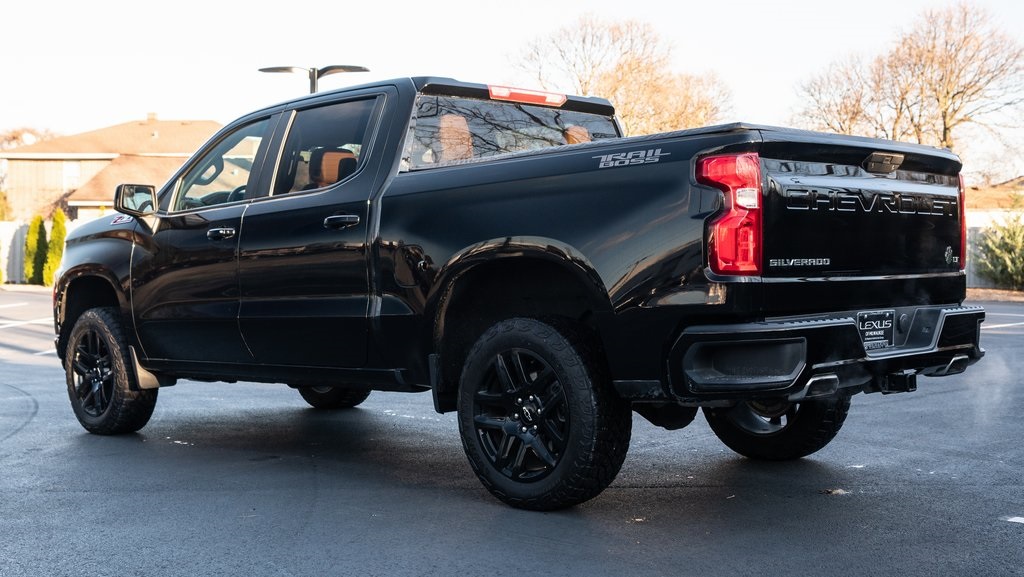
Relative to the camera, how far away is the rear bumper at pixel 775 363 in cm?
427

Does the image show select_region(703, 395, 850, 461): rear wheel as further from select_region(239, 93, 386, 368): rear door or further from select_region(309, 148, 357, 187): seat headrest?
select_region(309, 148, 357, 187): seat headrest

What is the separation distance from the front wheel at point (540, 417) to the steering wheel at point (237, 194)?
1996mm

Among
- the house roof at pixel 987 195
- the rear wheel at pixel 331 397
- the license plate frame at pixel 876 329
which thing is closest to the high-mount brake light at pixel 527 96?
the license plate frame at pixel 876 329

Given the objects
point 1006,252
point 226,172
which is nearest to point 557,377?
point 226,172

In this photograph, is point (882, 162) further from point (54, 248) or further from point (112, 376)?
point (54, 248)

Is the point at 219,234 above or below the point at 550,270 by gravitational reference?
above

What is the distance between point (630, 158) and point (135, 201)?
369 centimetres

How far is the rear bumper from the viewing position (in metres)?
4.27

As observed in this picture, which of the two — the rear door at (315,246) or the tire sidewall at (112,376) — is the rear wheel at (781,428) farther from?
the tire sidewall at (112,376)

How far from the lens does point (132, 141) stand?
65.2m

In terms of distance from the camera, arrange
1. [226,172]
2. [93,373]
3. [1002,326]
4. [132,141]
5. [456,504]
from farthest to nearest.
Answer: [132,141]
[1002,326]
[93,373]
[226,172]
[456,504]

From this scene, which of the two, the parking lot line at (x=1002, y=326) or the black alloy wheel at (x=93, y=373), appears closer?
the black alloy wheel at (x=93, y=373)

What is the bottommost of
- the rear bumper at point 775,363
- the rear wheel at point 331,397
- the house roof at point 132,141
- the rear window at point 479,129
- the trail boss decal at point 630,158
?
the rear wheel at point 331,397

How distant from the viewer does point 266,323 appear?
20.0ft
